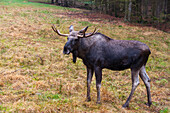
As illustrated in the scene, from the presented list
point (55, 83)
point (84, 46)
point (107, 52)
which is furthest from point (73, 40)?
point (55, 83)

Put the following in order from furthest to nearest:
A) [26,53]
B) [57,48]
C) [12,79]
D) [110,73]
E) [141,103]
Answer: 1. [57,48]
2. [26,53]
3. [110,73]
4. [12,79]
5. [141,103]

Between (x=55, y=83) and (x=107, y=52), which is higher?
(x=107, y=52)

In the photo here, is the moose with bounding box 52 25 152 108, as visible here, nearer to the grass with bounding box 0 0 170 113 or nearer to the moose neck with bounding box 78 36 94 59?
the moose neck with bounding box 78 36 94 59

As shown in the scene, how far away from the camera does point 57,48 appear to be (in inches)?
508

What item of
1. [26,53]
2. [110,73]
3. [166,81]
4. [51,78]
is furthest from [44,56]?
[166,81]

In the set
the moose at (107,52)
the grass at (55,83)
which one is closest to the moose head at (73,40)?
the moose at (107,52)

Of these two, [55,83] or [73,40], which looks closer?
[73,40]

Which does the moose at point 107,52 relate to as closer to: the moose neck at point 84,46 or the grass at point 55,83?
the moose neck at point 84,46

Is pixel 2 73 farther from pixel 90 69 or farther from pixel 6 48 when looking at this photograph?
pixel 90 69

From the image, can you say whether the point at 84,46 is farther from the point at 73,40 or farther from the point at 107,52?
the point at 107,52

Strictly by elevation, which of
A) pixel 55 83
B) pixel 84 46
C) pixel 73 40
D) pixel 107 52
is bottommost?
pixel 55 83

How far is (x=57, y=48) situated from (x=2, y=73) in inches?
204

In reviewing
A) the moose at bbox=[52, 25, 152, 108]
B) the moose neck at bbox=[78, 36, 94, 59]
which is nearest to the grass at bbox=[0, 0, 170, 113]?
the moose at bbox=[52, 25, 152, 108]

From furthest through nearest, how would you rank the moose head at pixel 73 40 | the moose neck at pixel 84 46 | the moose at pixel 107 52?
the moose neck at pixel 84 46 → the moose at pixel 107 52 → the moose head at pixel 73 40
